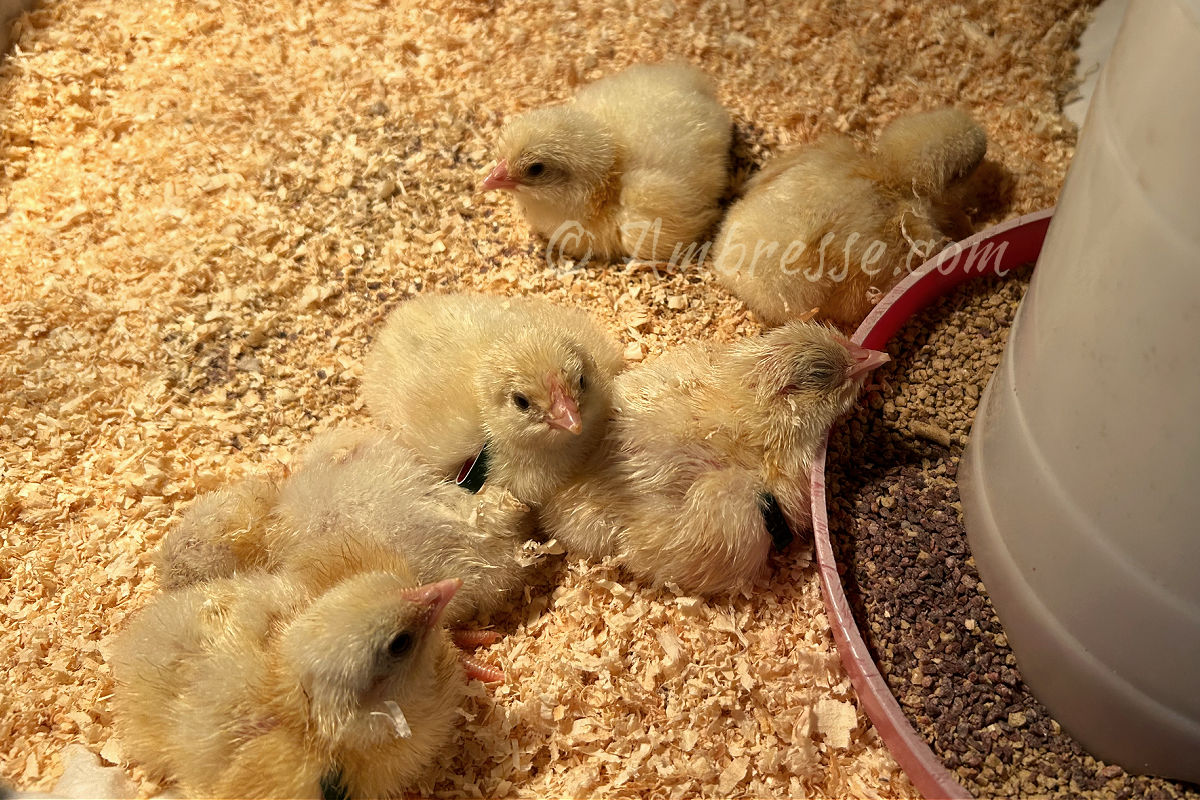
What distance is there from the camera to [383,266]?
99.3 inches

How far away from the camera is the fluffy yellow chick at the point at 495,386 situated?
1790mm

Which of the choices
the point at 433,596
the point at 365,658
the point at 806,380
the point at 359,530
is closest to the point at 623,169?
the point at 806,380

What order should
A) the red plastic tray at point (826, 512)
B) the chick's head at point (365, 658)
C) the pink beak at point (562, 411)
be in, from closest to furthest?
the chick's head at point (365, 658), the red plastic tray at point (826, 512), the pink beak at point (562, 411)

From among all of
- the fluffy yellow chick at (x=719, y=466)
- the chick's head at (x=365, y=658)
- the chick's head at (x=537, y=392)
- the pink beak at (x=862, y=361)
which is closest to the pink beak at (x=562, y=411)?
the chick's head at (x=537, y=392)

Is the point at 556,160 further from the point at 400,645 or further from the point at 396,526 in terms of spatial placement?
the point at 400,645

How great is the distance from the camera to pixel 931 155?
2.26 meters

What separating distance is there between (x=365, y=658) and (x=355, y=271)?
4.40ft

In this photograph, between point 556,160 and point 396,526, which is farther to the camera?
point 556,160

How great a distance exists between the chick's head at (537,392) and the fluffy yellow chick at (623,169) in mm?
671

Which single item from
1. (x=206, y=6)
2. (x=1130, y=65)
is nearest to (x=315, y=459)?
(x=1130, y=65)

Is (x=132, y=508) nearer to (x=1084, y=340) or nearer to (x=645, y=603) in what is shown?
(x=645, y=603)

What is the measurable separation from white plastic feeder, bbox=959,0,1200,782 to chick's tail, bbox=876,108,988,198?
0.77 metres

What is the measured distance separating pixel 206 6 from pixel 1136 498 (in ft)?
10.1

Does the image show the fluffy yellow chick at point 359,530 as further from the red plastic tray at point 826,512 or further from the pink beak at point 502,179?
the pink beak at point 502,179
